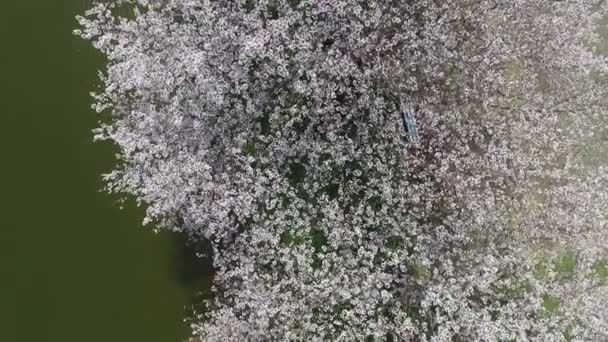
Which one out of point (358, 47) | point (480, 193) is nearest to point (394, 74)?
point (358, 47)

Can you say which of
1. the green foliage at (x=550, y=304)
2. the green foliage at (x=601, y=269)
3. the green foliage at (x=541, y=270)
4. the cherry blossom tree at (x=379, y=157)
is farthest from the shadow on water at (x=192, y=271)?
the green foliage at (x=601, y=269)

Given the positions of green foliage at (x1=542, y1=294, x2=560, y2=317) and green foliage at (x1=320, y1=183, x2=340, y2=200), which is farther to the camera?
green foliage at (x1=320, y1=183, x2=340, y2=200)

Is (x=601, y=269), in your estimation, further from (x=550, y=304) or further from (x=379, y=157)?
(x=379, y=157)

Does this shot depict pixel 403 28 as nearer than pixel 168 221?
Yes

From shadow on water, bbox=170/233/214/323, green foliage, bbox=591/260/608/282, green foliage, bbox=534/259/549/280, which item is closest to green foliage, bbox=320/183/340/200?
shadow on water, bbox=170/233/214/323

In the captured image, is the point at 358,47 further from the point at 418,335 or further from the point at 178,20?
the point at 418,335

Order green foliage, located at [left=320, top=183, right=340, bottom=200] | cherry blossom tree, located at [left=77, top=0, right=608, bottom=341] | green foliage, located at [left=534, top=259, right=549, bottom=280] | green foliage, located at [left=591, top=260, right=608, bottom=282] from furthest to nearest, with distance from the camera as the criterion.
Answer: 1. green foliage, located at [left=591, top=260, right=608, bottom=282]
2. green foliage, located at [left=320, top=183, right=340, bottom=200]
3. green foliage, located at [left=534, top=259, right=549, bottom=280]
4. cherry blossom tree, located at [left=77, top=0, right=608, bottom=341]

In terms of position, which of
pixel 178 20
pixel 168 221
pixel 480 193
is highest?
pixel 178 20

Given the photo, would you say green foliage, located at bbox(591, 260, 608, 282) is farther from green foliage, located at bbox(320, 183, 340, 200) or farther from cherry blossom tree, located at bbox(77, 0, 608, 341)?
green foliage, located at bbox(320, 183, 340, 200)
